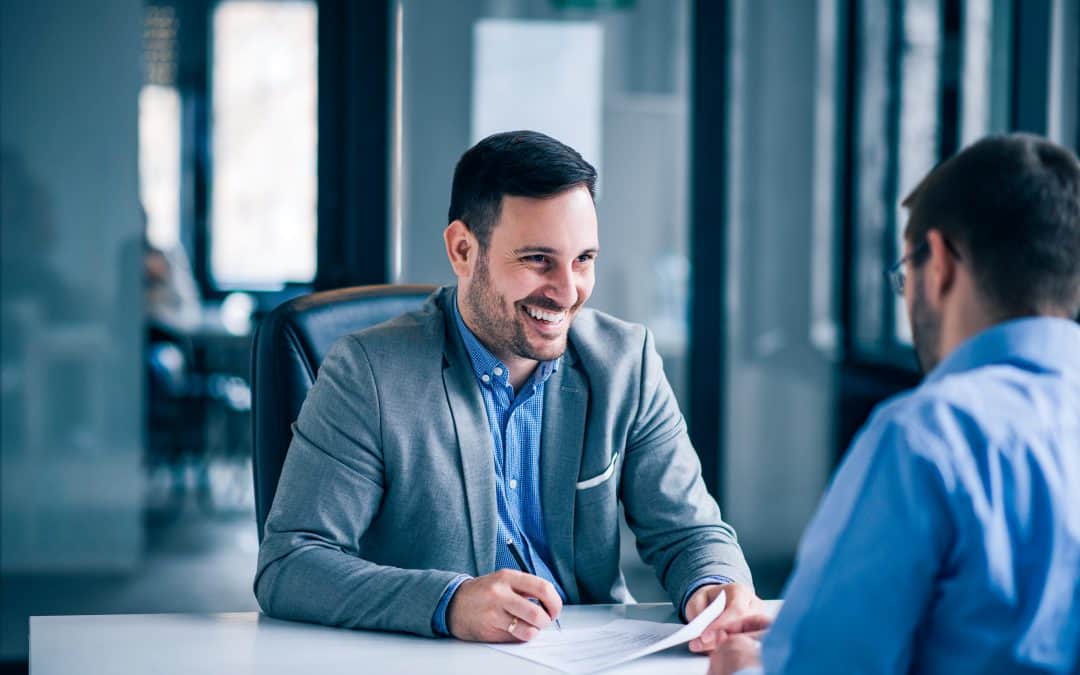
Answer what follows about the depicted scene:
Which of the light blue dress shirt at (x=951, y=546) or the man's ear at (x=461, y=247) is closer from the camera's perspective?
the light blue dress shirt at (x=951, y=546)

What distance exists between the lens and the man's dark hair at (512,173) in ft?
5.64

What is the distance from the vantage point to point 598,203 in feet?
13.4

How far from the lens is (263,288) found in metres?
7.88

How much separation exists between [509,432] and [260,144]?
6224 millimetres

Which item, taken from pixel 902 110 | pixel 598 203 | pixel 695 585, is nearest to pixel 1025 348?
pixel 695 585

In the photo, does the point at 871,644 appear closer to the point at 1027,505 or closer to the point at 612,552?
the point at 1027,505

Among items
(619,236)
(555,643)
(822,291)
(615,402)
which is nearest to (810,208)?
(822,291)

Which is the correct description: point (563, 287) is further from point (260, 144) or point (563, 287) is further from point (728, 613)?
point (260, 144)

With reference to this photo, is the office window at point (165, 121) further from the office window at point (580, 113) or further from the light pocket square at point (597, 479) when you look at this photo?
the light pocket square at point (597, 479)

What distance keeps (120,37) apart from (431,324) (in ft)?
7.71

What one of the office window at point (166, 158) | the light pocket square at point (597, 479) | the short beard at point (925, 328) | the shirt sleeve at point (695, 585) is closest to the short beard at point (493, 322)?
the light pocket square at point (597, 479)

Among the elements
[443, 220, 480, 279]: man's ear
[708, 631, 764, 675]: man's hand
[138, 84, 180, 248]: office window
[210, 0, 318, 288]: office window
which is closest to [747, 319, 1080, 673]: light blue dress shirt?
[708, 631, 764, 675]: man's hand

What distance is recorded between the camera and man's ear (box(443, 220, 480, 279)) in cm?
179

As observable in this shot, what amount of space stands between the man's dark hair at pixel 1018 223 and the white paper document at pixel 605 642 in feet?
1.92
